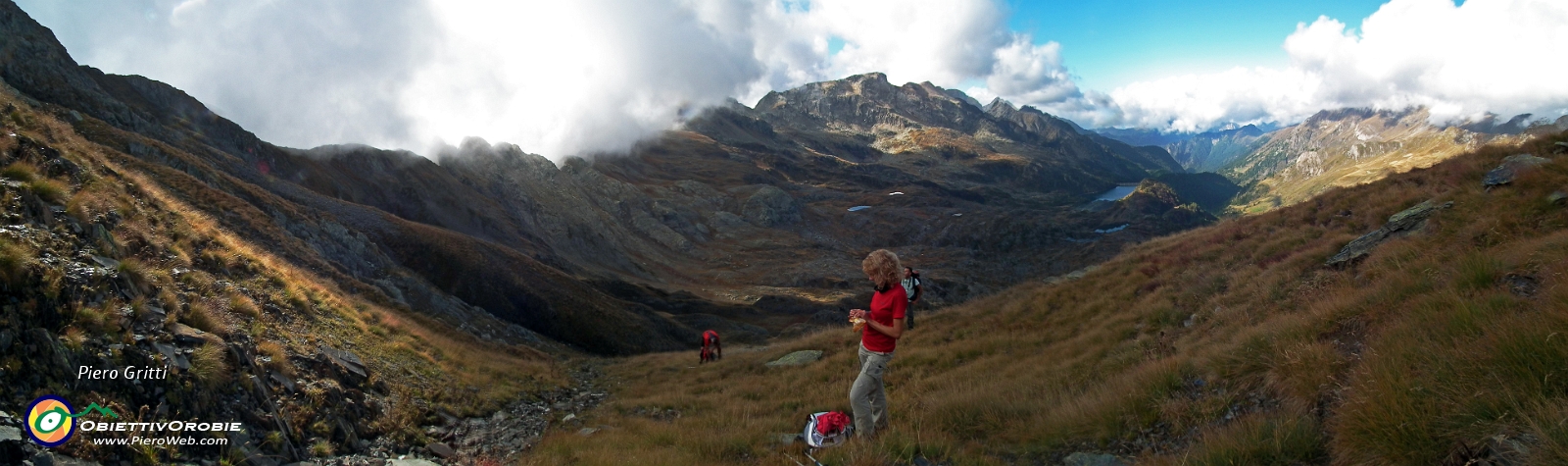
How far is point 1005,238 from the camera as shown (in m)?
128

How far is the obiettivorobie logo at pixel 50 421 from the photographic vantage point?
5410 millimetres

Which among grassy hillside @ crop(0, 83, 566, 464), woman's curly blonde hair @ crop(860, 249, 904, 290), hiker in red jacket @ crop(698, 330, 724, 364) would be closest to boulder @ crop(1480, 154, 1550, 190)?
woman's curly blonde hair @ crop(860, 249, 904, 290)

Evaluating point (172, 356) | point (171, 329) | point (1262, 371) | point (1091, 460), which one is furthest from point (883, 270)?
point (171, 329)

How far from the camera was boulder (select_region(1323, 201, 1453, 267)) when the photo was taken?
37.6ft

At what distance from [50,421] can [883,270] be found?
784cm

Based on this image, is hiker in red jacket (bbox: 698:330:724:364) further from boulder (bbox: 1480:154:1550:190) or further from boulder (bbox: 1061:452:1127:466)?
boulder (bbox: 1480:154:1550:190)

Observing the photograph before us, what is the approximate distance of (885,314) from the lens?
744 cm

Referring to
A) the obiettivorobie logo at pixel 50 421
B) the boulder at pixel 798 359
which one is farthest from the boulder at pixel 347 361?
the boulder at pixel 798 359

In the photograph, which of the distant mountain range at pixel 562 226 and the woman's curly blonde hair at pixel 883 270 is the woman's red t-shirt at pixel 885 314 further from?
the distant mountain range at pixel 562 226

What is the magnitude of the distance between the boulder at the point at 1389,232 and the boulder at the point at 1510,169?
0.88m

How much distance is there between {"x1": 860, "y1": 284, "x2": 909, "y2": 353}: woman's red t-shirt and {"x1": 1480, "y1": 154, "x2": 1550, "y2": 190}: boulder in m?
12.0

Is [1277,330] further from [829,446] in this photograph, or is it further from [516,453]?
[516,453]

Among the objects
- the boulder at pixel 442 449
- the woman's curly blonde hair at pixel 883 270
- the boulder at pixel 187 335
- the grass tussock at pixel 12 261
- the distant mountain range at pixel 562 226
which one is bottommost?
the boulder at pixel 442 449

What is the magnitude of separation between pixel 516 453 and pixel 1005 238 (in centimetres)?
12776
